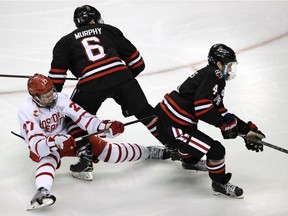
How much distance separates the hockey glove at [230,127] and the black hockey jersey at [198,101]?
0.03 meters

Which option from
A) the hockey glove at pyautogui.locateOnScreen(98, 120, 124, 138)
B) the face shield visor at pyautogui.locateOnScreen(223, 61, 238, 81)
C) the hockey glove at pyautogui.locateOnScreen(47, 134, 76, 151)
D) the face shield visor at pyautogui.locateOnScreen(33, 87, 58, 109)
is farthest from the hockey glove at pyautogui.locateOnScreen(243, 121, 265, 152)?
the face shield visor at pyautogui.locateOnScreen(33, 87, 58, 109)

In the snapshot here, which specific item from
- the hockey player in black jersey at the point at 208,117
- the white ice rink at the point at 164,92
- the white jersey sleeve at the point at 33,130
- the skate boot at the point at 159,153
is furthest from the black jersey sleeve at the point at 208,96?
the white jersey sleeve at the point at 33,130

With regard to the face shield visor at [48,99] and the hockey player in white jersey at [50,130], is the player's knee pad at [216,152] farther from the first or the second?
the face shield visor at [48,99]

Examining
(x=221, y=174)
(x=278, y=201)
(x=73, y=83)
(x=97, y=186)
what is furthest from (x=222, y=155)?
(x=73, y=83)

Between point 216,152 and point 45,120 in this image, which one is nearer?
point 216,152

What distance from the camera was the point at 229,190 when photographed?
11.4 feet

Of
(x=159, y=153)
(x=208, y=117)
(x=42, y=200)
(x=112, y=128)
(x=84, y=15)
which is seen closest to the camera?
A: (x=42, y=200)

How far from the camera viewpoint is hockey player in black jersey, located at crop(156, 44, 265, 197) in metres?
3.42

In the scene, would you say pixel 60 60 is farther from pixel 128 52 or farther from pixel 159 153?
pixel 159 153

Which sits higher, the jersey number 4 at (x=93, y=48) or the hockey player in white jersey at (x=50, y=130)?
the jersey number 4 at (x=93, y=48)

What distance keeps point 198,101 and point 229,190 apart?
0.47m

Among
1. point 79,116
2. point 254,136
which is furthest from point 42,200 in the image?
point 254,136

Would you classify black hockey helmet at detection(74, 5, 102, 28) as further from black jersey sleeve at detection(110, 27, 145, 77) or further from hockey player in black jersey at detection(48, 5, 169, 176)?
black jersey sleeve at detection(110, 27, 145, 77)

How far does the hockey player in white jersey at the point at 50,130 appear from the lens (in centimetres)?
344
